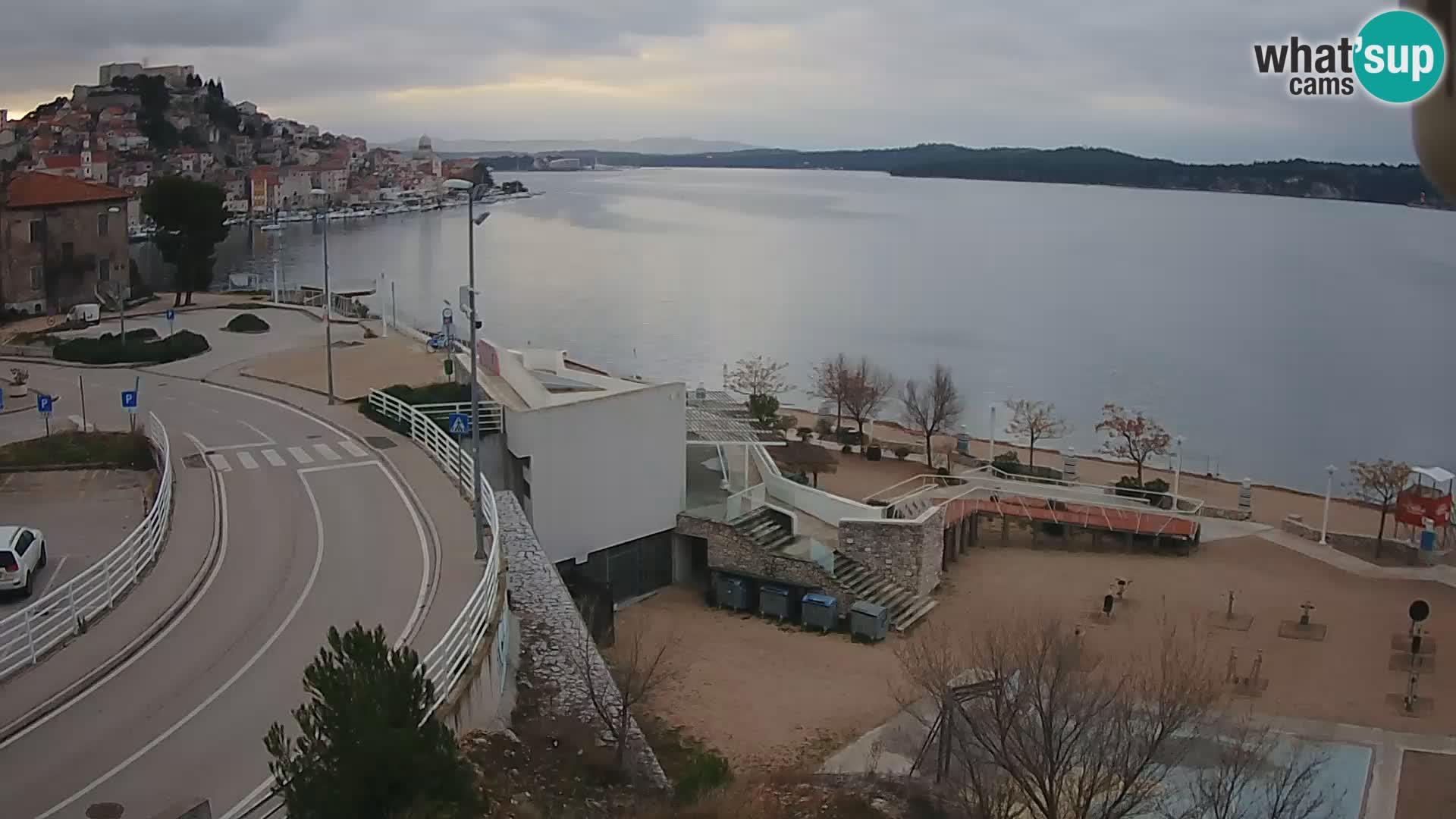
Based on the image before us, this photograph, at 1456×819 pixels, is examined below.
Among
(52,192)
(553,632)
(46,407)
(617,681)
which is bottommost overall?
(617,681)

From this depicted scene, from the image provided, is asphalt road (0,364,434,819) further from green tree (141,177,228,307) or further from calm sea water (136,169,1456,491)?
calm sea water (136,169,1456,491)

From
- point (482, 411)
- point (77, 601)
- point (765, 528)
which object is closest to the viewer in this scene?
point (77, 601)

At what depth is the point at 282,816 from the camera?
32.9 ft

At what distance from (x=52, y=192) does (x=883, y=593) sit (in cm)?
3871

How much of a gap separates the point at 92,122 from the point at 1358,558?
193472 mm

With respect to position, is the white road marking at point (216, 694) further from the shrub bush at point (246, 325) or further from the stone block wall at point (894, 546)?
the shrub bush at point (246, 325)

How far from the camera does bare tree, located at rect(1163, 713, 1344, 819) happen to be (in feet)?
39.0

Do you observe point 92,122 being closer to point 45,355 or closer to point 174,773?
point 45,355

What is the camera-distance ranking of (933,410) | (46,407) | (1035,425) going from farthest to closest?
(933,410) → (1035,425) → (46,407)

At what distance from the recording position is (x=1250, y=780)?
1375 centimetres

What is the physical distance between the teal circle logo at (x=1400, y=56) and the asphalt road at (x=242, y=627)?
9920 millimetres

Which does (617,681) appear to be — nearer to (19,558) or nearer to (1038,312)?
(19,558)

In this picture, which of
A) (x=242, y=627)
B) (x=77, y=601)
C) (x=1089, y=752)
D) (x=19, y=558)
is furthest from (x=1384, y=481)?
(x=19, y=558)

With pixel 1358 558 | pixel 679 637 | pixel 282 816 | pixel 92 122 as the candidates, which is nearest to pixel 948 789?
pixel 282 816
